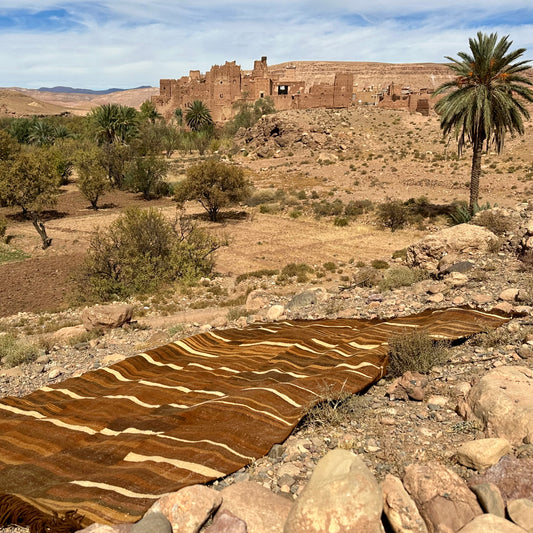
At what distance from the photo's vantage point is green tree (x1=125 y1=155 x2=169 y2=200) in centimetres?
3206

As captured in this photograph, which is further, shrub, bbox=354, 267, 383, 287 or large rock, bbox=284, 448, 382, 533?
shrub, bbox=354, 267, 383, 287

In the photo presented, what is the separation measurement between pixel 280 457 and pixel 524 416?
7.19 ft

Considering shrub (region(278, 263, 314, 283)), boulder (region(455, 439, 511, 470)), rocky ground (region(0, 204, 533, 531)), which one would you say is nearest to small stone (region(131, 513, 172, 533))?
rocky ground (region(0, 204, 533, 531))

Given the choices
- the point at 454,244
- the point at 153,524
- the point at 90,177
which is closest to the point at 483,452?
the point at 153,524

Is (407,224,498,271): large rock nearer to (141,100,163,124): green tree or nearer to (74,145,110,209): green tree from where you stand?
(74,145,110,209): green tree

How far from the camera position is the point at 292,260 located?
17.7 metres

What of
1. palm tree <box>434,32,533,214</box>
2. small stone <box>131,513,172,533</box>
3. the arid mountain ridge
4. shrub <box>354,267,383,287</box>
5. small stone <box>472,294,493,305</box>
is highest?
the arid mountain ridge

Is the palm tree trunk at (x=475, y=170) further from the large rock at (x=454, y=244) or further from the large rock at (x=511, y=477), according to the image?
the large rock at (x=511, y=477)

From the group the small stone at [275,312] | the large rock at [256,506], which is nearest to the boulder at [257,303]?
the small stone at [275,312]

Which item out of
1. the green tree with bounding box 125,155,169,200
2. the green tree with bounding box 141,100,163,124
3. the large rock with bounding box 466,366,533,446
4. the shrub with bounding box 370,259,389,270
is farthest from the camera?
the green tree with bounding box 141,100,163,124

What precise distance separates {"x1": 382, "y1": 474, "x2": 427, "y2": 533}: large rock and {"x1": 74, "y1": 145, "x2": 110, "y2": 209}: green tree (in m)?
28.9

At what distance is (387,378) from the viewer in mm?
5812

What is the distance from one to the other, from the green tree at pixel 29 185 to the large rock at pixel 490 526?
22.6 m

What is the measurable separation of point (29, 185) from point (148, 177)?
10.2 m
